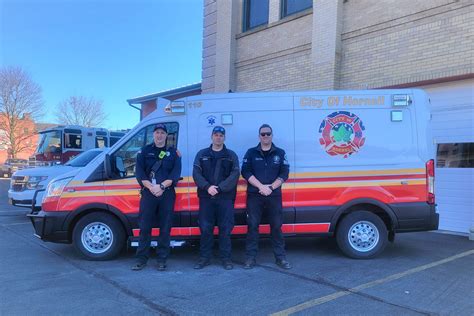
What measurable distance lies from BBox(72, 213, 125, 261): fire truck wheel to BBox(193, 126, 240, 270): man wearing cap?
1.33m

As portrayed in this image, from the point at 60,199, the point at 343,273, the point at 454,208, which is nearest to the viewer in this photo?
the point at 343,273

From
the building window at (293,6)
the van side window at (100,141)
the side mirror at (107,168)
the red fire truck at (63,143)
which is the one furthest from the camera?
the van side window at (100,141)

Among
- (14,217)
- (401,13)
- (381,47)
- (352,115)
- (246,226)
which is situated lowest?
(14,217)

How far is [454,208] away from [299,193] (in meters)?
4.37

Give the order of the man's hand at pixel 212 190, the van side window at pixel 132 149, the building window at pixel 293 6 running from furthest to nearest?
the building window at pixel 293 6 → the van side window at pixel 132 149 → the man's hand at pixel 212 190

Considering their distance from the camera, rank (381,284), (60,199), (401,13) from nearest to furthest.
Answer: (381,284) → (60,199) → (401,13)

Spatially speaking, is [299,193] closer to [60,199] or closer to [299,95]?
[299,95]

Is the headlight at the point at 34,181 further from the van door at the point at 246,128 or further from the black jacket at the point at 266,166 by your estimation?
the black jacket at the point at 266,166

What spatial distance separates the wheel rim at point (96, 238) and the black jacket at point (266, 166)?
2.23 m

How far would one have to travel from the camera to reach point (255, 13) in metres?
12.9

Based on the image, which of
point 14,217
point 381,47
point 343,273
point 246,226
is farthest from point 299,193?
point 14,217

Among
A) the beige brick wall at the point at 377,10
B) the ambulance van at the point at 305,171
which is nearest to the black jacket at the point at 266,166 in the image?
the ambulance van at the point at 305,171

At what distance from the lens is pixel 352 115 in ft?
19.9

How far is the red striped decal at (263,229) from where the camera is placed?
5.97 metres
